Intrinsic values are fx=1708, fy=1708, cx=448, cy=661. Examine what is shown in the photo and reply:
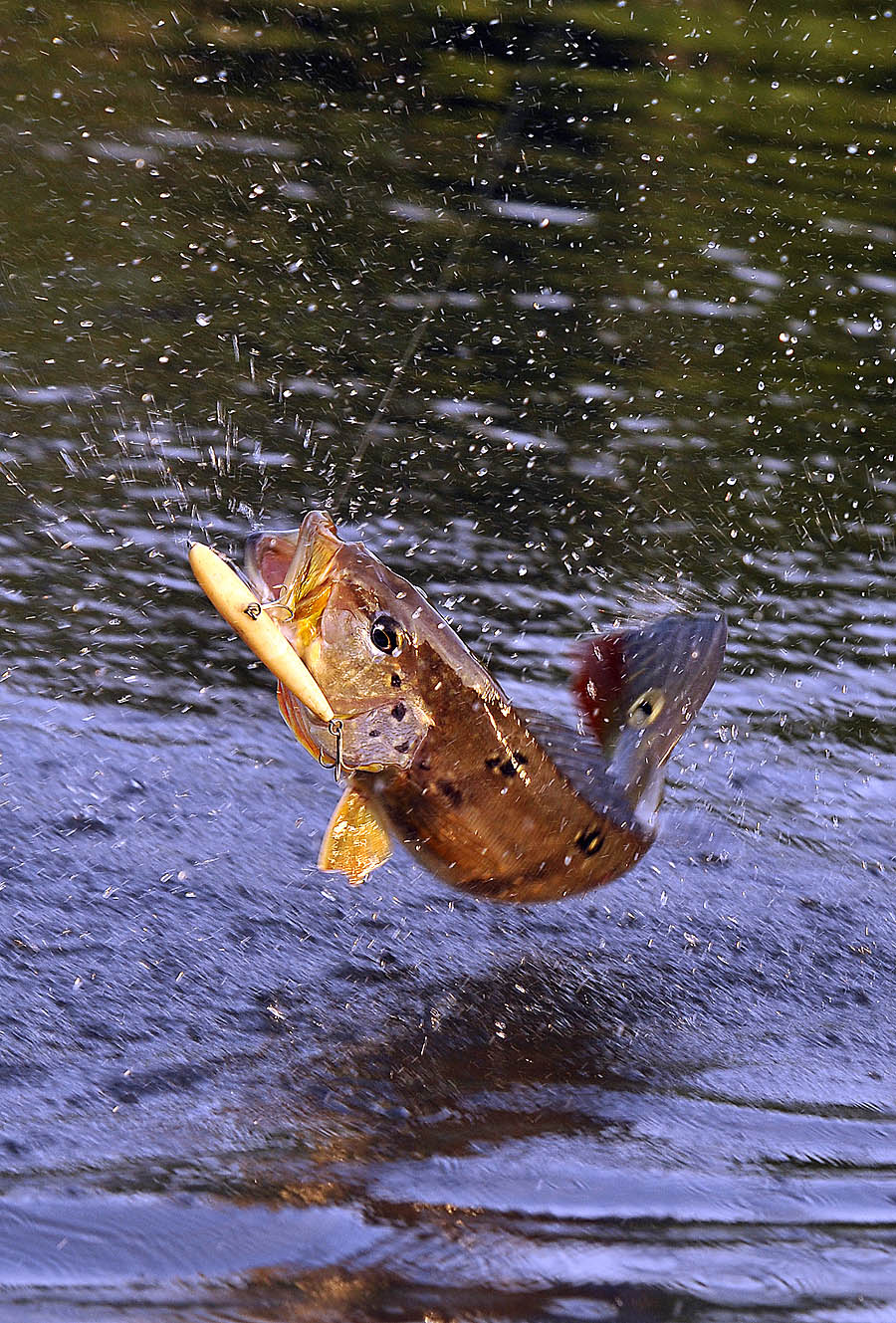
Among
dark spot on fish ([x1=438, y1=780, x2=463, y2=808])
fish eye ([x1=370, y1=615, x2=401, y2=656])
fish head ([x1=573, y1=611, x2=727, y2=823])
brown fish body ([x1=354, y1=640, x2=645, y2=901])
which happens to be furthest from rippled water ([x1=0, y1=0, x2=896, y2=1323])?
fish eye ([x1=370, y1=615, x2=401, y2=656])

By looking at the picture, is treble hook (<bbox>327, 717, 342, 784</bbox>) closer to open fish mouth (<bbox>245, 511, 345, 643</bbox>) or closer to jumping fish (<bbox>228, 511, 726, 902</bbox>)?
jumping fish (<bbox>228, 511, 726, 902</bbox>)

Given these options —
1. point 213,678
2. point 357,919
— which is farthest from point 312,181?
point 357,919

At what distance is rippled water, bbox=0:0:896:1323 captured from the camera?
11.9ft

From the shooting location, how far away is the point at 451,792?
3891mm

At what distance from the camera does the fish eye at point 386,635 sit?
145 inches

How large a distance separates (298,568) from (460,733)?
0.56m

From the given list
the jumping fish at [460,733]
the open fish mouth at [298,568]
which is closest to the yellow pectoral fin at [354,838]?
the jumping fish at [460,733]

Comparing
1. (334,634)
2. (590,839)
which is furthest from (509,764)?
(334,634)

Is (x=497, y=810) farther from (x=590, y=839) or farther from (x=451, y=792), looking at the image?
(x=590, y=839)

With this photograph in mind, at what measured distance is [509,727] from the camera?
3.92 meters

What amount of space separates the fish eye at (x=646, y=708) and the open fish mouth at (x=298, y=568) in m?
0.91

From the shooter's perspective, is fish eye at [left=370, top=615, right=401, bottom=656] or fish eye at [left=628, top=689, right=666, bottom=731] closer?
fish eye at [left=370, top=615, right=401, bottom=656]

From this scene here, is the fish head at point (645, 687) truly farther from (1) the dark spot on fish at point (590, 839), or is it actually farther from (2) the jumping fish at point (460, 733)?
(1) the dark spot on fish at point (590, 839)

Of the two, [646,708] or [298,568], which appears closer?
[298,568]
